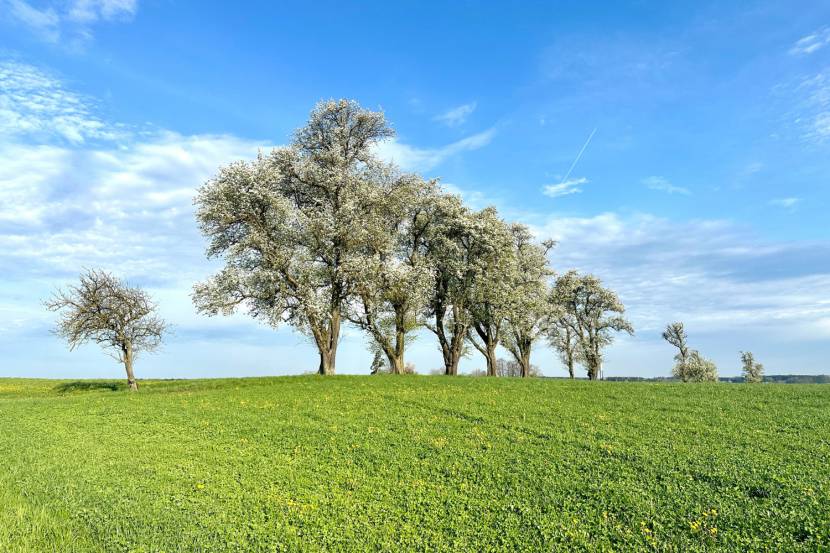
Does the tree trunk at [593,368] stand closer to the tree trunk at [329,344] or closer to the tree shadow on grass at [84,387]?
the tree trunk at [329,344]

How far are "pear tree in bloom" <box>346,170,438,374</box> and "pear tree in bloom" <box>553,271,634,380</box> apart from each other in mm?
27115

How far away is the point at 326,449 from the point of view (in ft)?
56.7

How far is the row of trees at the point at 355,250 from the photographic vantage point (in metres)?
40.2

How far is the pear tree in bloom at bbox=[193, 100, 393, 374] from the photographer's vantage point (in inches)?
1569

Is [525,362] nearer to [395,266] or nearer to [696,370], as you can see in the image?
[395,266]

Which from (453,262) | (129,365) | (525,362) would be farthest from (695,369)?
(129,365)

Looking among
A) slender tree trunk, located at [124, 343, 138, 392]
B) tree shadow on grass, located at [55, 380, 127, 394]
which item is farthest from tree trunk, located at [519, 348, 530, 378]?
tree shadow on grass, located at [55, 380, 127, 394]

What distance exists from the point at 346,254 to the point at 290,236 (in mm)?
4674

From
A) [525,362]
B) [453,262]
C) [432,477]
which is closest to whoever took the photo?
[432,477]

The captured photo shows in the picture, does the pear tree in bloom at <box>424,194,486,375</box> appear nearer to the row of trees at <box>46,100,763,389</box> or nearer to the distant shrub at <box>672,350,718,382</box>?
the row of trees at <box>46,100,763,389</box>

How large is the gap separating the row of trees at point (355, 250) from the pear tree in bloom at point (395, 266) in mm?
118

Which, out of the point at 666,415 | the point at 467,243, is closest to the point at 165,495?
the point at 666,415

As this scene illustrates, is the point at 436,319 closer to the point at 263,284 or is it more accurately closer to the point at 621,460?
the point at 263,284

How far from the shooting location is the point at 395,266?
41875 mm
